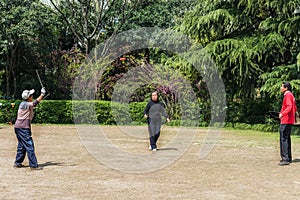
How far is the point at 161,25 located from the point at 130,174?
26.8m

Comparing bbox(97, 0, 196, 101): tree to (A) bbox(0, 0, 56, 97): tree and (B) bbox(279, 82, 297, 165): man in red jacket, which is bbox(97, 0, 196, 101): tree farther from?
(B) bbox(279, 82, 297, 165): man in red jacket

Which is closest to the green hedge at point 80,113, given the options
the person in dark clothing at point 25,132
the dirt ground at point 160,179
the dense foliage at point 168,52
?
the dense foliage at point 168,52

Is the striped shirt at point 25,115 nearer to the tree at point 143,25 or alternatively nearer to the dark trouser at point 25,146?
the dark trouser at point 25,146

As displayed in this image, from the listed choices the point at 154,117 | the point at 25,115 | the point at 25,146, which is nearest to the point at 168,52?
the point at 154,117

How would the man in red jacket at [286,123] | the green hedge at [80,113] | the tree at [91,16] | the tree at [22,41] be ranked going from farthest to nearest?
the tree at [91,16] → the tree at [22,41] → the green hedge at [80,113] → the man in red jacket at [286,123]

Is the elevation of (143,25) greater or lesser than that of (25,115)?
greater

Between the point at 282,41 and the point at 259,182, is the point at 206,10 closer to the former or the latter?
the point at 282,41

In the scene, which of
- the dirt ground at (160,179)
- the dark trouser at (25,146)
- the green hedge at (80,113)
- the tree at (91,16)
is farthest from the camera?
the tree at (91,16)

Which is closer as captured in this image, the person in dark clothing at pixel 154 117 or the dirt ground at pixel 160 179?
the dirt ground at pixel 160 179

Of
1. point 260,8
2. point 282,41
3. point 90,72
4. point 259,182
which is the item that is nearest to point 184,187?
point 259,182

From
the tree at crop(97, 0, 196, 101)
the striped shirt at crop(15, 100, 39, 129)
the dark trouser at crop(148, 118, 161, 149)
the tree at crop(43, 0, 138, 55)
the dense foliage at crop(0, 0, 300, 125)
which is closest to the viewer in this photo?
the striped shirt at crop(15, 100, 39, 129)

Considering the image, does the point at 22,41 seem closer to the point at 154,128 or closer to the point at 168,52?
the point at 168,52

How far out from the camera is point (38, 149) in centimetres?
1305

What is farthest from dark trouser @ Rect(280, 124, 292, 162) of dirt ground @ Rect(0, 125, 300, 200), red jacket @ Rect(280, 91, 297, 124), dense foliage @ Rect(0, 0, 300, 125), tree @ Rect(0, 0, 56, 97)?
tree @ Rect(0, 0, 56, 97)
